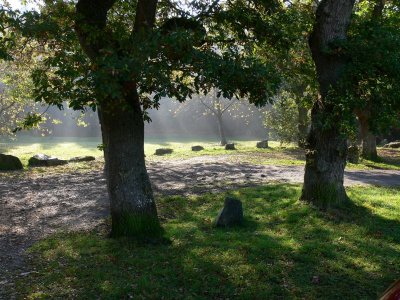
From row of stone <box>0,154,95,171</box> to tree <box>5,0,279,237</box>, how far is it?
1678 cm

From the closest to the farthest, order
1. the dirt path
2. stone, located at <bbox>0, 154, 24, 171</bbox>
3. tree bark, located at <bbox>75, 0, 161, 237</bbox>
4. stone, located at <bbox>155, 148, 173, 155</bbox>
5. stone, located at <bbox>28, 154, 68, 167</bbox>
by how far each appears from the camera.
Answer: tree bark, located at <bbox>75, 0, 161, 237</bbox> < the dirt path < stone, located at <bbox>0, 154, 24, 171</bbox> < stone, located at <bbox>28, 154, 68, 167</bbox> < stone, located at <bbox>155, 148, 173, 155</bbox>

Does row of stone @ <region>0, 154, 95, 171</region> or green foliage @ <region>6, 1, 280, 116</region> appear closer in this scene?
green foliage @ <region>6, 1, 280, 116</region>

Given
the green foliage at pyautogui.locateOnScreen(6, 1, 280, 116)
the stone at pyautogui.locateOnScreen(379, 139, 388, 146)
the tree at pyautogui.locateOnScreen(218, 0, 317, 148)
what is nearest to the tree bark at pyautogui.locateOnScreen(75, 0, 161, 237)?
the green foliage at pyautogui.locateOnScreen(6, 1, 280, 116)

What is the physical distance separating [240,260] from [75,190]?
35.7 feet

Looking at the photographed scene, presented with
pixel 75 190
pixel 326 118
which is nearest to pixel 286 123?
pixel 75 190

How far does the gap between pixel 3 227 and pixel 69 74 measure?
6.74 meters

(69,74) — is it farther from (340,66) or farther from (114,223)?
(340,66)

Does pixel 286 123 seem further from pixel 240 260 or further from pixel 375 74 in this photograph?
pixel 240 260

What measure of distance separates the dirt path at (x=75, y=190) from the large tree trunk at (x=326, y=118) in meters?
5.58

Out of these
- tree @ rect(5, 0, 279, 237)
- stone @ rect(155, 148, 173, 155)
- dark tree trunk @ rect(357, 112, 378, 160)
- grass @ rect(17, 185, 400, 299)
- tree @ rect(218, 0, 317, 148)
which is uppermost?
tree @ rect(218, 0, 317, 148)

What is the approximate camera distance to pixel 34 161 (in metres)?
27.8

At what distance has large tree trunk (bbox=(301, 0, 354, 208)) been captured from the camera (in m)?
11.8

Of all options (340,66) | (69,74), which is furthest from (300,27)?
(69,74)

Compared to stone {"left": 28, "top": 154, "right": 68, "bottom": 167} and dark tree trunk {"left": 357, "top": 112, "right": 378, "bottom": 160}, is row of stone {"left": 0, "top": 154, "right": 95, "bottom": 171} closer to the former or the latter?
stone {"left": 28, "top": 154, "right": 68, "bottom": 167}
